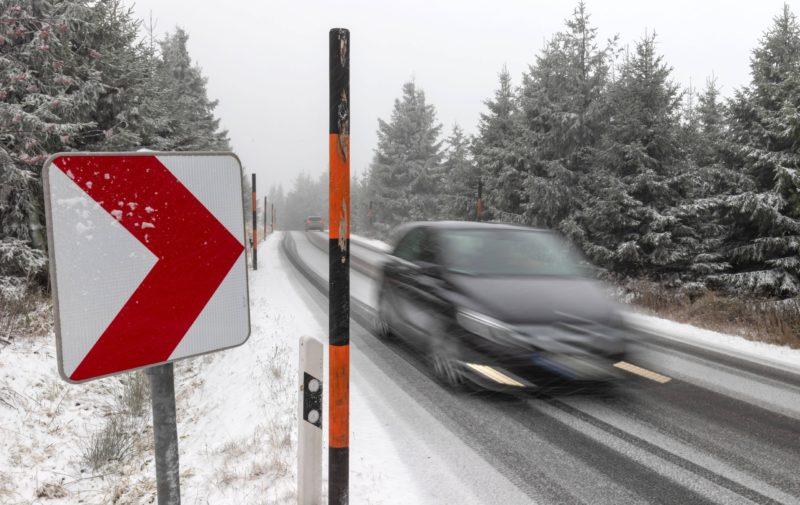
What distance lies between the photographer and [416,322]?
591 cm

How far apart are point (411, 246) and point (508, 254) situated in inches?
61.0

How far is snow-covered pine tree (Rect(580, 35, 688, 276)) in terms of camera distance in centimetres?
1365

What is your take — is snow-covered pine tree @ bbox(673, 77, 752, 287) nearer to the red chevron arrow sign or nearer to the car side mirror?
the car side mirror

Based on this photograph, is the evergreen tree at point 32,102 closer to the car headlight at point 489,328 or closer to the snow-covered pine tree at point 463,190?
the car headlight at point 489,328

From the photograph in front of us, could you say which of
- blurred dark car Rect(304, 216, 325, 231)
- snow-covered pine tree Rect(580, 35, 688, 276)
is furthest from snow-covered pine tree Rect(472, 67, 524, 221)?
blurred dark car Rect(304, 216, 325, 231)

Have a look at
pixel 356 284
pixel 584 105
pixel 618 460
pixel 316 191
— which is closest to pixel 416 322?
pixel 618 460

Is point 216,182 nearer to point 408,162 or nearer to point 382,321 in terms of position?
point 382,321

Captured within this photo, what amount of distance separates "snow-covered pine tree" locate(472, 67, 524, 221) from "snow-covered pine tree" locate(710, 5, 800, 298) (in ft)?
23.2

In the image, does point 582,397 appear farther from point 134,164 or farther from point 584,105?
point 584,105

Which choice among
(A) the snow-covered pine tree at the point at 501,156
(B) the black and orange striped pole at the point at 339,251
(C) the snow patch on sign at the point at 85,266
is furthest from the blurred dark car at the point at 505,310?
(A) the snow-covered pine tree at the point at 501,156

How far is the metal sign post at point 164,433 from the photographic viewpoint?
1596 millimetres

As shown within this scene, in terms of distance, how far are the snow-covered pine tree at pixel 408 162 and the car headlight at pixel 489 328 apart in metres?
27.4

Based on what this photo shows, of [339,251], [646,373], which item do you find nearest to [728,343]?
[646,373]

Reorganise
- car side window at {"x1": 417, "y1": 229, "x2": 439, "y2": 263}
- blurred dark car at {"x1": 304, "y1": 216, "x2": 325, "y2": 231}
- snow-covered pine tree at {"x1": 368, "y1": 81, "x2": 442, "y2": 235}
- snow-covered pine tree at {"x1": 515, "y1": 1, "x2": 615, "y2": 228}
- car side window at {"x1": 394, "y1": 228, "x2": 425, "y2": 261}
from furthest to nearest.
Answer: blurred dark car at {"x1": 304, "y1": 216, "x2": 325, "y2": 231}, snow-covered pine tree at {"x1": 368, "y1": 81, "x2": 442, "y2": 235}, snow-covered pine tree at {"x1": 515, "y1": 1, "x2": 615, "y2": 228}, car side window at {"x1": 394, "y1": 228, "x2": 425, "y2": 261}, car side window at {"x1": 417, "y1": 229, "x2": 439, "y2": 263}
